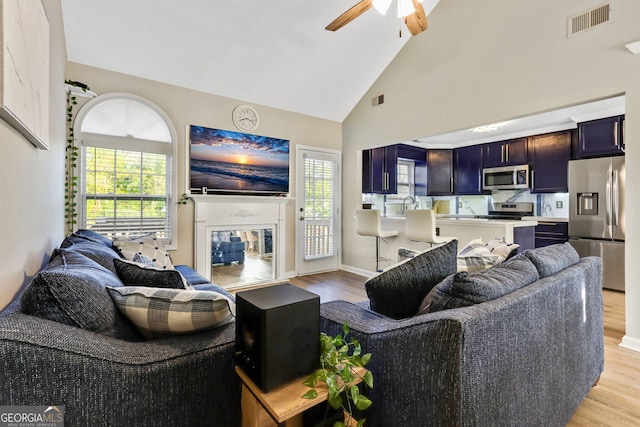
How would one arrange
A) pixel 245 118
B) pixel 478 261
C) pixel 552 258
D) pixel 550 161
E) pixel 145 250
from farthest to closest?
pixel 550 161, pixel 245 118, pixel 145 250, pixel 478 261, pixel 552 258

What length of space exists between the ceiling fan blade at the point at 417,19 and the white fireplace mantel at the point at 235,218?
266cm

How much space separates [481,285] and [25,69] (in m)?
1.91

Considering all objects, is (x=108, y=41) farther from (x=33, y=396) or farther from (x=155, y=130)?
(x=33, y=396)

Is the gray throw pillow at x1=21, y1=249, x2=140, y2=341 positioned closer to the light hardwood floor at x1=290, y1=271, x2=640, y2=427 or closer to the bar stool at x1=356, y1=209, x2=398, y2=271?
the light hardwood floor at x1=290, y1=271, x2=640, y2=427

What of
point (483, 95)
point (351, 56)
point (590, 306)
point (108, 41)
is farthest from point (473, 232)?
point (108, 41)

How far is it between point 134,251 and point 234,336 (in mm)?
1569

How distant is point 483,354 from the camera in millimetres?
909

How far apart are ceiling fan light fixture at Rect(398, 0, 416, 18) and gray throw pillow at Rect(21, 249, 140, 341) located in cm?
270

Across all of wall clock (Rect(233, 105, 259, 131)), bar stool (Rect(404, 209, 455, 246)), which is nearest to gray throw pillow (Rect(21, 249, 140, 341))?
bar stool (Rect(404, 209, 455, 246))

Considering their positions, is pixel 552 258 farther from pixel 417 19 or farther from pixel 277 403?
pixel 417 19

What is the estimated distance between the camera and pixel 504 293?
112 cm

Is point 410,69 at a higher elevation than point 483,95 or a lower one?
higher

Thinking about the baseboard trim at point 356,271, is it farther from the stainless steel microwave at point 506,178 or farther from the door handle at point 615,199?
the door handle at point 615,199

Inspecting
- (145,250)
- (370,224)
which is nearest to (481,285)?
(145,250)
